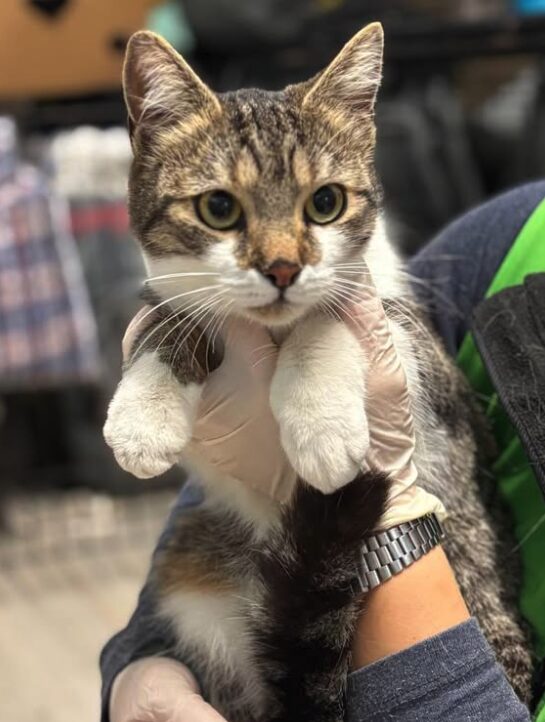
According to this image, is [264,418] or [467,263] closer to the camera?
[264,418]

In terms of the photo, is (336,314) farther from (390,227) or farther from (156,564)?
(390,227)

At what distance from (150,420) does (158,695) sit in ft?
1.07

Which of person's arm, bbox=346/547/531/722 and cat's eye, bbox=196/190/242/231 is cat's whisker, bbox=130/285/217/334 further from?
person's arm, bbox=346/547/531/722

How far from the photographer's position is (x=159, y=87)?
909 millimetres

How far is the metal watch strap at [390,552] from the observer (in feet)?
2.86

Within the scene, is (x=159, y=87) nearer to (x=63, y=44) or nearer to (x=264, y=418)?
(x=264, y=418)

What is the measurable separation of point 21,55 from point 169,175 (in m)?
1.97

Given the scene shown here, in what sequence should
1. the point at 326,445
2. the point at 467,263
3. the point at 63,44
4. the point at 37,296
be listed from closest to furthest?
the point at 326,445 < the point at 467,263 < the point at 37,296 < the point at 63,44

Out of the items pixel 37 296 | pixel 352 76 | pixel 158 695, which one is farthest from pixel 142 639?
pixel 37 296

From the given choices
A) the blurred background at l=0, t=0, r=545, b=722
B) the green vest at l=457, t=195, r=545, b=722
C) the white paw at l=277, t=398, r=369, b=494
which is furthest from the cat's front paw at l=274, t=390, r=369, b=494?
the blurred background at l=0, t=0, r=545, b=722

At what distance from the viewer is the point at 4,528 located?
276 centimetres

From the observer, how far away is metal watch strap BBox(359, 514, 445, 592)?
0.87 meters

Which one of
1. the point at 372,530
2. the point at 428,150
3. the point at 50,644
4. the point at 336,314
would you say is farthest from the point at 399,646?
the point at 428,150

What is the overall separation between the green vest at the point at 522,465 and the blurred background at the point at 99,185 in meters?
1.53
